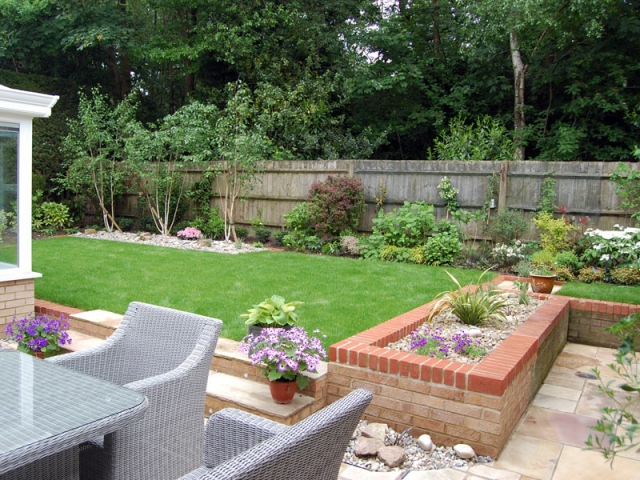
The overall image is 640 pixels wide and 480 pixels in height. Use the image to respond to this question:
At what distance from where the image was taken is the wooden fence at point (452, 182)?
311 inches

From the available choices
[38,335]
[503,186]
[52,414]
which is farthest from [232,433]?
[503,186]

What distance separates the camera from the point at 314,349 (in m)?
3.10

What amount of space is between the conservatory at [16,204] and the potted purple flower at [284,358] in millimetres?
2442

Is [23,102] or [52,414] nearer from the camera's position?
[52,414]

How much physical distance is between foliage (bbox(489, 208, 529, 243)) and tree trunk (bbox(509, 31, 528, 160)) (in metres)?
3.95

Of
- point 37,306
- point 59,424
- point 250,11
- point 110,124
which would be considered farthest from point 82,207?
point 59,424

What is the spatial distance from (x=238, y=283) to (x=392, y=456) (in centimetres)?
373

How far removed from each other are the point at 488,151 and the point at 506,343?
25.5ft

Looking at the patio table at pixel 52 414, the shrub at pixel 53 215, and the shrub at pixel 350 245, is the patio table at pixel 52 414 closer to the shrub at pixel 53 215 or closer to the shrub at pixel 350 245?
the shrub at pixel 350 245

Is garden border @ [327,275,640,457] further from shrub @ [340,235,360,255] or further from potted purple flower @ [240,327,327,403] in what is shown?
shrub @ [340,235,360,255]

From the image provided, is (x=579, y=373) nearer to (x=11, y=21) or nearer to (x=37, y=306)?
(x=37, y=306)

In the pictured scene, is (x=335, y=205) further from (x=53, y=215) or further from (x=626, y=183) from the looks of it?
(x=53, y=215)

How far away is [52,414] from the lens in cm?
181

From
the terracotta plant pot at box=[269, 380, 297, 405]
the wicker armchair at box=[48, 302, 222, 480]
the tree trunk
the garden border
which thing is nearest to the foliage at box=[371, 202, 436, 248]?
the tree trunk
